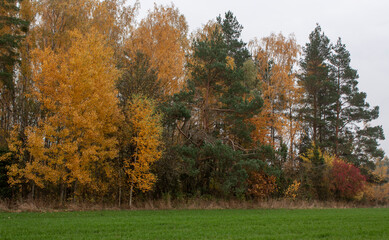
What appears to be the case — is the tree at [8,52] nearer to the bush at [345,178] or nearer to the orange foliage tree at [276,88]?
the orange foliage tree at [276,88]

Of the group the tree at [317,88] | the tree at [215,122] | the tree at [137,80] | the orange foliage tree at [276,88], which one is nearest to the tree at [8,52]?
the tree at [137,80]

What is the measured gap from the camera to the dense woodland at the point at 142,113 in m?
15.2

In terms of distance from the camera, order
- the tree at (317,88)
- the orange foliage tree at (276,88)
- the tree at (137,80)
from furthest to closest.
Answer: the tree at (317,88) → the orange foliage tree at (276,88) → the tree at (137,80)

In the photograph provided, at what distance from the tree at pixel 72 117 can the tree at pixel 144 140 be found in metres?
1.27

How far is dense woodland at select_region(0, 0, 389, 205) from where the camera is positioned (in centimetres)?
1518

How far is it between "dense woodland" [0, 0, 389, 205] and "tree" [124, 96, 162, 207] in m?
0.09

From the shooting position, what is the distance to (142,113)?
16.4m

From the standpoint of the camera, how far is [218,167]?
19.6m

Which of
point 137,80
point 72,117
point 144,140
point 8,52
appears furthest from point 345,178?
point 8,52

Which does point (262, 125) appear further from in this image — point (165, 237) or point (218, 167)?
point (165, 237)

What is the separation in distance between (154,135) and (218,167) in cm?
561

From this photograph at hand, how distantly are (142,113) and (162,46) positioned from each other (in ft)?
26.2

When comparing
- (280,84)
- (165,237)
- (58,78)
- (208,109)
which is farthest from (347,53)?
(165,237)

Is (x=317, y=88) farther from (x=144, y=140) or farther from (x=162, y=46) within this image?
(x=144, y=140)
